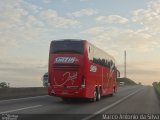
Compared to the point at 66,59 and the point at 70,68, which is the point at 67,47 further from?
the point at 70,68

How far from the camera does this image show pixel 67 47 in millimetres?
28047

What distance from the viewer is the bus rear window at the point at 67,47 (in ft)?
91.4

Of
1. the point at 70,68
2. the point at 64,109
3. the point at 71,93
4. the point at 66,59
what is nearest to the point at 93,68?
the point at 70,68

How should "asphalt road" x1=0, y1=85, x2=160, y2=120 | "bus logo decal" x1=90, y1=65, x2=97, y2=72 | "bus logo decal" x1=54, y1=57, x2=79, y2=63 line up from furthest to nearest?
"bus logo decal" x1=90, y1=65, x2=97, y2=72 → "bus logo decal" x1=54, y1=57, x2=79, y2=63 → "asphalt road" x1=0, y1=85, x2=160, y2=120

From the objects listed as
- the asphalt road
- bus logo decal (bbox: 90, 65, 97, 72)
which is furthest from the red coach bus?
the asphalt road

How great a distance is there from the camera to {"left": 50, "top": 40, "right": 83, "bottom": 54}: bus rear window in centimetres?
2785

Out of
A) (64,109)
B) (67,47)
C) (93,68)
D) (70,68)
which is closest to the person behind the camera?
(64,109)

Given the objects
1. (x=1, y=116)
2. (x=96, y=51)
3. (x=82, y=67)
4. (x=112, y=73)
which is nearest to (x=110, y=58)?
(x=112, y=73)

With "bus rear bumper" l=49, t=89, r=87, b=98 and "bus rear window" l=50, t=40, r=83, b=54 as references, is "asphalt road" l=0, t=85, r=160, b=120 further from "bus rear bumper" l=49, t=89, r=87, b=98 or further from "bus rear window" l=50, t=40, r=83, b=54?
"bus rear window" l=50, t=40, r=83, b=54

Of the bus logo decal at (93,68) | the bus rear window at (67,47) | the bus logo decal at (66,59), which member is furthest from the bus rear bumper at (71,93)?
the bus rear window at (67,47)

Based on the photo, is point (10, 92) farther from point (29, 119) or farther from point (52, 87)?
point (29, 119)

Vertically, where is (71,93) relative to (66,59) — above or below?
below

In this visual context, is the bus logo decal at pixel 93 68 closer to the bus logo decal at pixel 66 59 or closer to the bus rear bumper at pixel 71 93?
the bus logo decal at pixel 66 59

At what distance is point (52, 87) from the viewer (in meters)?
28.2
